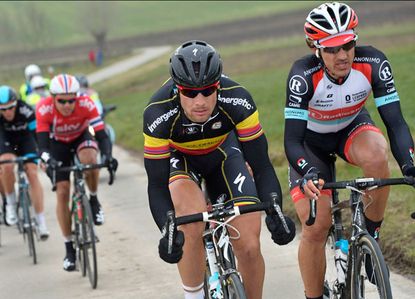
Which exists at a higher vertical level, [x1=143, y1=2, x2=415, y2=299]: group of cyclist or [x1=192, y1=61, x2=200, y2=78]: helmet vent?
[x1=192, y1=61, x2=200, y2=78]: helmet vent

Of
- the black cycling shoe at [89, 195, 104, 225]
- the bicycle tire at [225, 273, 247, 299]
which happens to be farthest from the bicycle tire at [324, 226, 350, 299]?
the black cycling shoe at [89, 195, 104, 225]

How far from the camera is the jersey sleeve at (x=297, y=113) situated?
564cm

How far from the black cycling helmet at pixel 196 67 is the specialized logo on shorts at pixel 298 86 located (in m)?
0.80

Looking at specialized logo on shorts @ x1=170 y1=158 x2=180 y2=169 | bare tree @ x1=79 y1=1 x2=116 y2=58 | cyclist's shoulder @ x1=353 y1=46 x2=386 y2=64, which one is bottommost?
specialized logo on shorts @ x1=170 y1=158 x2=180 y2=169

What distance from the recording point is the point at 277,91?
887 inches

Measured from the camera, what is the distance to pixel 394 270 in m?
7.45

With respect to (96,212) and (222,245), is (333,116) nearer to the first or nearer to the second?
(222,245)

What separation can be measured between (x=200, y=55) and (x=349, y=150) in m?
1.45

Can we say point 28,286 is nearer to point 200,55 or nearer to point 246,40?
point 200,55

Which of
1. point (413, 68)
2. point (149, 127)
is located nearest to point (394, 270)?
point (149, 127)

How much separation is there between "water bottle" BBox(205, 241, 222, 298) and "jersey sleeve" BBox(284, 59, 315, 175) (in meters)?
0.78

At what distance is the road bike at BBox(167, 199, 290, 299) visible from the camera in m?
4.90

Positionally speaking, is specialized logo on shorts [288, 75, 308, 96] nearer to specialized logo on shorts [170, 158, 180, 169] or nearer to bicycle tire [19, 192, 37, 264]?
specialized logo on shorts [170, 158, 180, 169]

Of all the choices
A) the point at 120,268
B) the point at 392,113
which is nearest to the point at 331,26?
the point at 392,113
